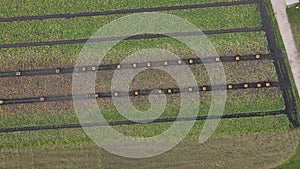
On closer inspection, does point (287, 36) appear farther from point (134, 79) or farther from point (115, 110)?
point (115, 110)

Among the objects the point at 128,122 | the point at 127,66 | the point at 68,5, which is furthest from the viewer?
the point at 68,5

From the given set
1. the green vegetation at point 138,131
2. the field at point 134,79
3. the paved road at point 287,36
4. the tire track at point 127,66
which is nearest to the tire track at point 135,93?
the field at point 134,79

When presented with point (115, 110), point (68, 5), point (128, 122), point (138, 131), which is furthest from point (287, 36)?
point (68, 5)

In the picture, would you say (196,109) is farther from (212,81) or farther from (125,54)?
(125,54)

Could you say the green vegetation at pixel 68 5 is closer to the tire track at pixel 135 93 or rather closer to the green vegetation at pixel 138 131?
the tire track at pixel 135 93

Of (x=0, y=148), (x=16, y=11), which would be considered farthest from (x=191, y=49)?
(x=0, y=148)

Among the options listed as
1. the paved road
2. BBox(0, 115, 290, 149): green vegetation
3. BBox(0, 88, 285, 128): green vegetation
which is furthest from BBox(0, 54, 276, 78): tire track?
BBox(0, 115, 290, 149): green vegetation

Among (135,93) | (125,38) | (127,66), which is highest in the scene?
(125,38)
